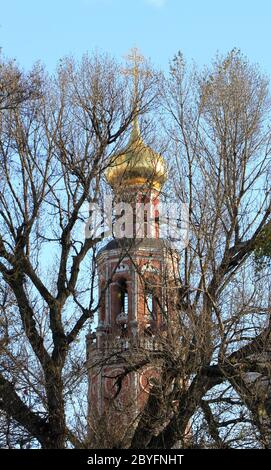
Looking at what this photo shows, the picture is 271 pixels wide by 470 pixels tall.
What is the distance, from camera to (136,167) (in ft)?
70.3

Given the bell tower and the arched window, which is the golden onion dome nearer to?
the bell tower

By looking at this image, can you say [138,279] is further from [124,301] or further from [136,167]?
[124,301]

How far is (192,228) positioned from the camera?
2003 centimetres

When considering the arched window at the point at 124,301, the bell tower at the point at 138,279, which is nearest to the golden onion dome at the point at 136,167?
the bell tower at the point at 138,279

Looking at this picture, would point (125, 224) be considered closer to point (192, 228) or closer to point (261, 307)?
point (192, 228)

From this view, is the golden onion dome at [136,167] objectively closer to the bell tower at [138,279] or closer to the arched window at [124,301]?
the bell tower at [138,279]

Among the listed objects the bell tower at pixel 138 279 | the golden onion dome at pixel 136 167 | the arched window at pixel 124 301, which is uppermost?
the arched window at pixel 124 301

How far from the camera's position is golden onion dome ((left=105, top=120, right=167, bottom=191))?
20.9 metres

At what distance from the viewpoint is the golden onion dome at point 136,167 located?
2094cm

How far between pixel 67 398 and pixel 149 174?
4.05 metres

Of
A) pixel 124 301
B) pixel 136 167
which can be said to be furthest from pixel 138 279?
pixel 124 301
